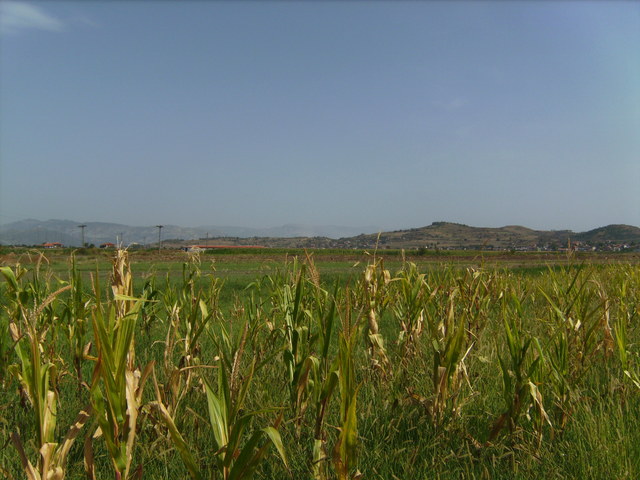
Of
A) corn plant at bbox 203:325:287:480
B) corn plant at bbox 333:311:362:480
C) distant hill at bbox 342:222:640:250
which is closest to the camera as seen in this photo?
corn plant at bbox 203:325:287:480

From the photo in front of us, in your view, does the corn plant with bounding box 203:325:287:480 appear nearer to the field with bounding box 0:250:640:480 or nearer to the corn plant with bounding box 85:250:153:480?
the field with bounding box 0:250:640:480

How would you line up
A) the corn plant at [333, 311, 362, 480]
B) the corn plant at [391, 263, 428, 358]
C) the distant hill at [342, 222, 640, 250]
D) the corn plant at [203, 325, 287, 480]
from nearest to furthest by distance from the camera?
1. the corn plant at [203, 325, 287, 480]
2. the corn plant at [333, 311, 362, 480]
3. the corn plant at [391, 263, 428, 358]
4. the distant hill at [342, 222, 640, 250]

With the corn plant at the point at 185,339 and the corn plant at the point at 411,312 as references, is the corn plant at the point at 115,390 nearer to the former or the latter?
the corn plant at the point at 185,339

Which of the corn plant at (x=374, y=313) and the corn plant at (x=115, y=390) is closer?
the corn plant at (x=115, y=390)

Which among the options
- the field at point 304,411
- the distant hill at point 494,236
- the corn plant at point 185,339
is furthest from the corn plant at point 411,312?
the distant hill at point 494,236

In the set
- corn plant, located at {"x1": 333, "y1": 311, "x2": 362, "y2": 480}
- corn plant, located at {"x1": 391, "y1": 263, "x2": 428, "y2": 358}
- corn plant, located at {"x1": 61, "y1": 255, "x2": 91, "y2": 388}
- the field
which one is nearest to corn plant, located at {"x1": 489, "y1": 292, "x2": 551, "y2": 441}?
the field

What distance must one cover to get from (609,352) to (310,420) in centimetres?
306

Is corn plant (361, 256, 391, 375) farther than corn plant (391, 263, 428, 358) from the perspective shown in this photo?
No

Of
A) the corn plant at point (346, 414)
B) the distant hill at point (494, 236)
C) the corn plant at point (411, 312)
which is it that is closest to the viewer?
the corn plant at point (346, 414)

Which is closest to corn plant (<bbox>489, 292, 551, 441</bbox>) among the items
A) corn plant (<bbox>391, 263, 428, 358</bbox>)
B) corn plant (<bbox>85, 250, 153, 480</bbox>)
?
corn plant (<bbox>391, 263, 428, 358</bbox>)

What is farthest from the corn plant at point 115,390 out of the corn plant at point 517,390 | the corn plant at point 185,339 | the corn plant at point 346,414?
the corn plant at point 517,390

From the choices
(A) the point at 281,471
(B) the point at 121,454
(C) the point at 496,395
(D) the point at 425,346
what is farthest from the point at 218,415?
(D) the point at 425,346

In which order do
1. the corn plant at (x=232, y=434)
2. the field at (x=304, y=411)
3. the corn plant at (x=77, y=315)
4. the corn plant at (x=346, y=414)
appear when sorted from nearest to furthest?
the corn plant at (x=232, y=434) → the field at (x=304, y=411) → the corn plant at (x=346, y=414) → the corn plant at (x=77, y=315)

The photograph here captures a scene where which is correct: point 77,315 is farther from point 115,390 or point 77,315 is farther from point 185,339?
point 115,390
